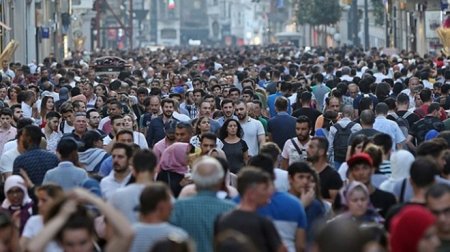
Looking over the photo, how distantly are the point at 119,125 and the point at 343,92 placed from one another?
7054 mm

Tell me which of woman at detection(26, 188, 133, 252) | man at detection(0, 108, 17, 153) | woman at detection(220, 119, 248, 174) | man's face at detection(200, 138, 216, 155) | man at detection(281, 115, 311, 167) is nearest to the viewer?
woman at detection(26, 188, 133, 252)

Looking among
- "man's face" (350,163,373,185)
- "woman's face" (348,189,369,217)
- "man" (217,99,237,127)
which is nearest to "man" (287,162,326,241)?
"man's face" (350,163,373,185)

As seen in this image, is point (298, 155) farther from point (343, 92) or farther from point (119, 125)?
point (343, 92)

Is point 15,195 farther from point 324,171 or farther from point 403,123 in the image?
point 403,123

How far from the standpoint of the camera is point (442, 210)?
1027 cm

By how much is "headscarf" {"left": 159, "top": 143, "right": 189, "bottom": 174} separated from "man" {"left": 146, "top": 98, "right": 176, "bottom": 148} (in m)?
4.32

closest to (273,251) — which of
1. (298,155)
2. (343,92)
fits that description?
(298,155)

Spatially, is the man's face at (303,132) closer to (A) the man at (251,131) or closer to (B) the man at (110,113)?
(A) the man at (251,131)

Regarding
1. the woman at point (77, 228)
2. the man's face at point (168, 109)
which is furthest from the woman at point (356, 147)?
the man's face at point (168, 109)

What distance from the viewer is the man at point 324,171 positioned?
14.0 m

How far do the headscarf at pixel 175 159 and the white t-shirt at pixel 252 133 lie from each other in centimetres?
305

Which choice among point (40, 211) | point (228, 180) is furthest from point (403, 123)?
point (40, 211)

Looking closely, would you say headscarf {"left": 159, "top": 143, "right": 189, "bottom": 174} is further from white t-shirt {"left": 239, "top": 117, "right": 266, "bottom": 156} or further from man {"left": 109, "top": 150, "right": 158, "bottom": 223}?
man {"left": 109, "top": 150, "right": 158, "bottom": 223}

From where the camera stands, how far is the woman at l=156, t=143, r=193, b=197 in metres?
16.0
